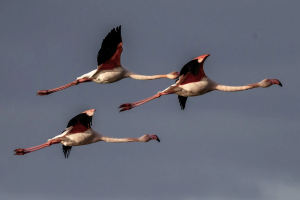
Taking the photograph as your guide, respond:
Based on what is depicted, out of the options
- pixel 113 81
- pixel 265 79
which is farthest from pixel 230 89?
pixel 113 81

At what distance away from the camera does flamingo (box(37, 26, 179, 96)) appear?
167 ft

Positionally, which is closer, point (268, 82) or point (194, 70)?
point (194, 70)

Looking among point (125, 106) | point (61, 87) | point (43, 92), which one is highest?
point (61, 87)

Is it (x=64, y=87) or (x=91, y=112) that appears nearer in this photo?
(x=91, y=112)

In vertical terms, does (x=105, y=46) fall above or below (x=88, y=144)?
above

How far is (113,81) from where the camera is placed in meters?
52.5

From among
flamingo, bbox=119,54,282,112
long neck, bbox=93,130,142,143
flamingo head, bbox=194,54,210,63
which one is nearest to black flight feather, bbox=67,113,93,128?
long neck, bbox=93,130,142,143

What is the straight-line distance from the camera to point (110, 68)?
52281 mm

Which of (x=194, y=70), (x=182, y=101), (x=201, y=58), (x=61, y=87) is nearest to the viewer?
(x=201, y=58)

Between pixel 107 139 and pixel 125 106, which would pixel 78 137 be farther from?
pixel 125 106

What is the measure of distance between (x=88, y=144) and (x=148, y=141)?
2.69 metres

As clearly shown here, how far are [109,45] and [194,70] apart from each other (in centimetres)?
434

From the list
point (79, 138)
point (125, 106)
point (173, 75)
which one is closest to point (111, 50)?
point (125, 106)

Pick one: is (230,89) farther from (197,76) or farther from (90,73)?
(90,73)
